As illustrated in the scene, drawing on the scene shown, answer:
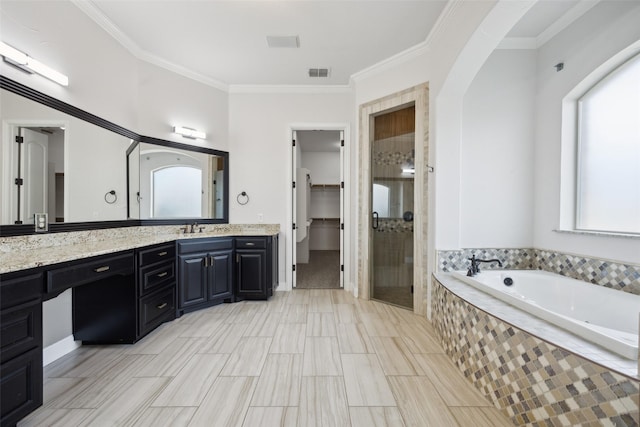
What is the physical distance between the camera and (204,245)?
294 centimetres

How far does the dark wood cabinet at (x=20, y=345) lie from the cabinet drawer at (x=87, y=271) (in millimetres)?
81

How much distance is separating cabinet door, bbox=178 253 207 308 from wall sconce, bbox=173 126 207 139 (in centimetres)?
154

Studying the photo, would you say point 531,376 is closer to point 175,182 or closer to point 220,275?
point 220,275

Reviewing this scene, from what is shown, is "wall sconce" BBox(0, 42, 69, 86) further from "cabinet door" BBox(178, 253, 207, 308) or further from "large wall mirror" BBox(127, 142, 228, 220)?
"cabinet door" BBox(178, 253, 207, 308)

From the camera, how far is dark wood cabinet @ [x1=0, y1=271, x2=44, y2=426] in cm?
124

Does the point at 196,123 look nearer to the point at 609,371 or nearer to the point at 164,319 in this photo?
the point at 164,319

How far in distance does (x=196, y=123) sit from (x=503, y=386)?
13.0 feet

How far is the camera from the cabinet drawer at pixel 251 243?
10.5 feet

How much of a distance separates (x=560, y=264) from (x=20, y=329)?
12.7 feet

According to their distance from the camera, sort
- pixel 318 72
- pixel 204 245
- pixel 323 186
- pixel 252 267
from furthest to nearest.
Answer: pixel 323 186 < pixel 318 72 < pixel 252 267 < pixel 204 245

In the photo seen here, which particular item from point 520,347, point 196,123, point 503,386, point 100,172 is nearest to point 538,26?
point 520,347

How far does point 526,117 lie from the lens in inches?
104

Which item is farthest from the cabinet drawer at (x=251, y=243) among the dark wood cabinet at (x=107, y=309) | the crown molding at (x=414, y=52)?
the crown molding at (x=414, y=52)

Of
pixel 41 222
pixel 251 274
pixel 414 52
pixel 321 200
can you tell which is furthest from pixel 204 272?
pixel 321 200
